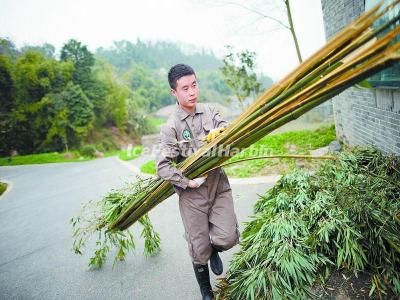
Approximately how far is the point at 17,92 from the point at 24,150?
6200 mm

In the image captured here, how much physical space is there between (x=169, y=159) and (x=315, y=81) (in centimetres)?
131

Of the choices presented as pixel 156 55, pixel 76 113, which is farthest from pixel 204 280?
pixel 156 55

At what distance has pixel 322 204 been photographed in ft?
9.09

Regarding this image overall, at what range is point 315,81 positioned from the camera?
5.72ft

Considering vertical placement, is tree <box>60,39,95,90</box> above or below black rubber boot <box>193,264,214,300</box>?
above

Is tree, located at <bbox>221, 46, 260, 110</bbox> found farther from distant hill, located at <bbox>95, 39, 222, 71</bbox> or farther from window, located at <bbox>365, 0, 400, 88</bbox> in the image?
distant hill, located at <bbox>95, 39, 222, 71</bbox>

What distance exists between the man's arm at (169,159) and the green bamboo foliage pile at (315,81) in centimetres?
10

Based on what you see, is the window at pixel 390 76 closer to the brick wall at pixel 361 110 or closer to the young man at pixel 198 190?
the brick wall at pixel 361 110

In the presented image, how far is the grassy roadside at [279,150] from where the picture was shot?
6.82 m

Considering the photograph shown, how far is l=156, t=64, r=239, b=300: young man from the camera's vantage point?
101 inches

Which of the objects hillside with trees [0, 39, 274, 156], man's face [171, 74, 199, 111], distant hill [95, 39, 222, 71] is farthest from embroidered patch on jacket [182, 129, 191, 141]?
distant hill [95, 39, 222, 71]

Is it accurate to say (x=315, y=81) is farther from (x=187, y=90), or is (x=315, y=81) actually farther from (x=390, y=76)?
(x=390, y=76)

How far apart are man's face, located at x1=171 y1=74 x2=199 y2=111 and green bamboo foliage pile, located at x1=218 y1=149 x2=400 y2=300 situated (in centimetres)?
133

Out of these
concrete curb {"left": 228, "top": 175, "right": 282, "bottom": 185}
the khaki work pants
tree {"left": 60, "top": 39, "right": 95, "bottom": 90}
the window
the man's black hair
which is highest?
tree {"left": 60, "top": 39, "right": 95, "bottom": 90}
